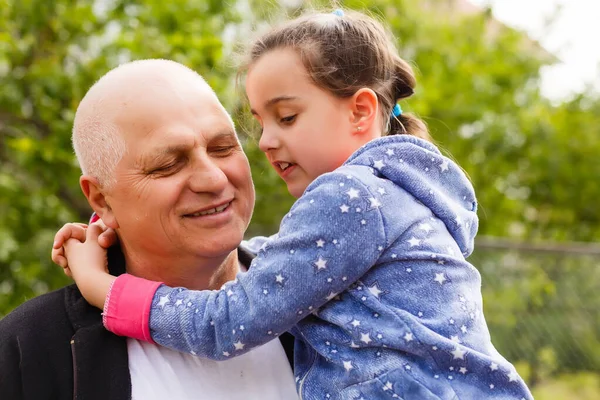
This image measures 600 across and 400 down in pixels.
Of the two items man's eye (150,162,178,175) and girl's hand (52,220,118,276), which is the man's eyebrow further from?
girl's hand (52,220,118,276)

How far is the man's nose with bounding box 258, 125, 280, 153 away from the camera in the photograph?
2.18 metres

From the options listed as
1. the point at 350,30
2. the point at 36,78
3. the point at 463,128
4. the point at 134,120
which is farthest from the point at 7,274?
the point at 463,128

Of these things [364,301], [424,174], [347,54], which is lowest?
[364,301]

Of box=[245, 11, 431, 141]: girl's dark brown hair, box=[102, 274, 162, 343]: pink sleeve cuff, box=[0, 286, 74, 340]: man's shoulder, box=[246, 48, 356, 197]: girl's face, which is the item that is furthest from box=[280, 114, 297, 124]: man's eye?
box=[0, 286, 74, 340]: man's shoulder

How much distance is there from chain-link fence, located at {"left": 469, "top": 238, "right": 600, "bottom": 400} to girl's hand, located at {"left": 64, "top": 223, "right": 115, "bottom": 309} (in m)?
5.33

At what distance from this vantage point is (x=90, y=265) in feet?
7.02

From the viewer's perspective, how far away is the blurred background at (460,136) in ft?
15.8

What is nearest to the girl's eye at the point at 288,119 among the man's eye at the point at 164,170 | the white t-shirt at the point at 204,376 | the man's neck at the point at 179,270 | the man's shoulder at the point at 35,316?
the man's eye at the point at 164,170

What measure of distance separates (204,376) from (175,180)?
582 mm

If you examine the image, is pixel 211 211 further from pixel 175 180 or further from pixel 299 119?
pixel 299 119

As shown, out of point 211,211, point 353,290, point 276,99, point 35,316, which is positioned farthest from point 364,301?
point 35,316

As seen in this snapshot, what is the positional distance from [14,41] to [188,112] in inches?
120

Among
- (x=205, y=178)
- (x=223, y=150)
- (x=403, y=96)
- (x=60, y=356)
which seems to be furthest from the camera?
(x=403, y=96)

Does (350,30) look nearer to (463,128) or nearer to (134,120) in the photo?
(134,120)
